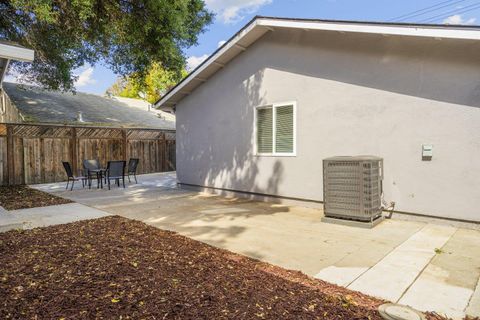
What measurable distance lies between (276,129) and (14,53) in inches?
217

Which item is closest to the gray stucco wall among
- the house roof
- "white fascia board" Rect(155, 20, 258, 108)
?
the house roof

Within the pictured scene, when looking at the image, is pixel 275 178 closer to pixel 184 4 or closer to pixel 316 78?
pixel 316 78

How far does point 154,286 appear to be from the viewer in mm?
3100

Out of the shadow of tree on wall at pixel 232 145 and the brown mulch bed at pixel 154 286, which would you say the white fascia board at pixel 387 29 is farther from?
the brown mulch bed at pixel 154 286

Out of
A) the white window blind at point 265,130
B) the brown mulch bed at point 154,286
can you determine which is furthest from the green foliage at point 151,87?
the brown mulch bed at point 154,286

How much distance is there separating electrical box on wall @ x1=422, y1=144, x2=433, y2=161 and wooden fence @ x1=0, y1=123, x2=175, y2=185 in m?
13.4

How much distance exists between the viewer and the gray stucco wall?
5.23m

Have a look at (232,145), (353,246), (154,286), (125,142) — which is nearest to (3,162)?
(125,142)

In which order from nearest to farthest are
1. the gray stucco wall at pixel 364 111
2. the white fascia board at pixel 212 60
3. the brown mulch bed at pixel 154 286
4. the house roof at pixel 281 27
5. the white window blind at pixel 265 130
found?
the brown mulch bed at pixel 154 286, the house roof at pixel 281 27, the gray stucco wall at pixel 364 111, the white fascia board at pixel 212 60, the white window blind at pixel 265 130

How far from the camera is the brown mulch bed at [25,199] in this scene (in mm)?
7848

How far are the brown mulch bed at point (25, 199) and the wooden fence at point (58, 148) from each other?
1944 millimetres

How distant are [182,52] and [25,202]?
22.6ft

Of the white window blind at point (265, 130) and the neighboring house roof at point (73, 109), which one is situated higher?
the neighboring house roof at point (73, 109)

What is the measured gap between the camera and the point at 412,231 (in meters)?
5.10
